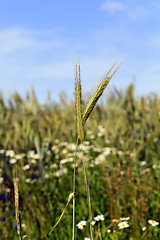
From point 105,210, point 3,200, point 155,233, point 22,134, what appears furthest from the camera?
point 22,134

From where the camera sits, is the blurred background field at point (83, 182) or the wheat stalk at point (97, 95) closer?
the wheat stalk at point (97, 95)

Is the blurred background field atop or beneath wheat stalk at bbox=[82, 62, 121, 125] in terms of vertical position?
beneath

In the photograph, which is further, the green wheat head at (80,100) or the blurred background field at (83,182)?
the blurred background field at (83,182)

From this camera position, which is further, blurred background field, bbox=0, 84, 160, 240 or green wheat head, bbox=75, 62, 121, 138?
blurred background field, bbox=0, 84, 160, 240

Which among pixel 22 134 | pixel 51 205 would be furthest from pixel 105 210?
pixel 22 134

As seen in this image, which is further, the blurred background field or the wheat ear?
the blurred background field

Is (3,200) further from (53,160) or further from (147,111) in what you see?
(147,111)

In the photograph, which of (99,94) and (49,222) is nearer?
(99,94)

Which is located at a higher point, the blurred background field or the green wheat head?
the green wheat head

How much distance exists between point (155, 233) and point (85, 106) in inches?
57.7

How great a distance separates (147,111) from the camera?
5.07 m

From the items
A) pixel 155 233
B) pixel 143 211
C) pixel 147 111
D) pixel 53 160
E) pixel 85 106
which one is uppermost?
pixel 147 111

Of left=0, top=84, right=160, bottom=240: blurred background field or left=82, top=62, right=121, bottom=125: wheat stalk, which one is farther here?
left=0, top=84, right=160, bottom=240: blurred background field

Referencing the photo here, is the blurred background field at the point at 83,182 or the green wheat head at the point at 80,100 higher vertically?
the green wheat head at the point at 80,100
